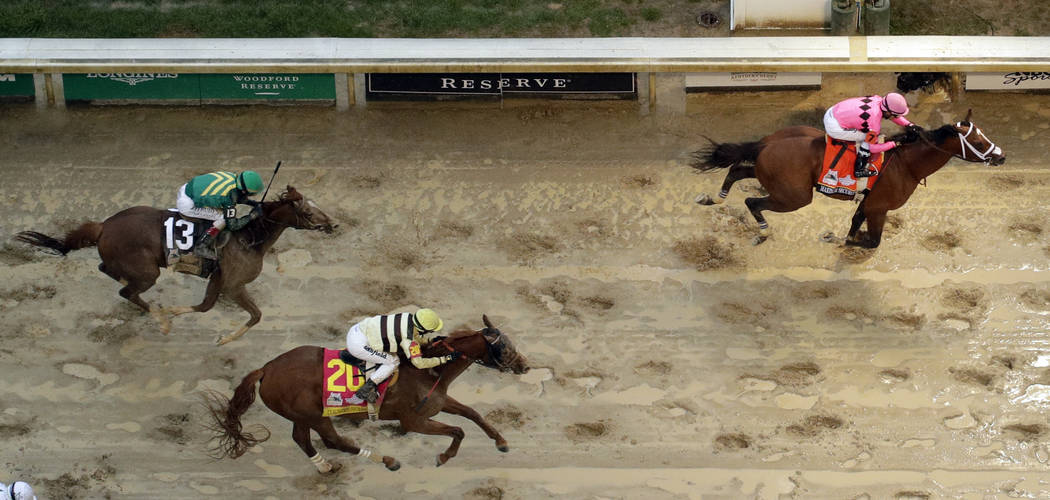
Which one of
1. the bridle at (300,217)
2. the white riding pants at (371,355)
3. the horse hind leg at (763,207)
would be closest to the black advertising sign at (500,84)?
the horse hind leg at (763,207)

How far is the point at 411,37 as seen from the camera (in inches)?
613

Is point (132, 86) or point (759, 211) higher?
point (132, 86)

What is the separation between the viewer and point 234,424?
11422 mm

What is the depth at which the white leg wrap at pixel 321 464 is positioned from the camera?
11992 mm

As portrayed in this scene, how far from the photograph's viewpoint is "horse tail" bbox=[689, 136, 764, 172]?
13391 millimetres

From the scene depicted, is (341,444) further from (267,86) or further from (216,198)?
(267,86)

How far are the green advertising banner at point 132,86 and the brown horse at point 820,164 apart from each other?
588 cm

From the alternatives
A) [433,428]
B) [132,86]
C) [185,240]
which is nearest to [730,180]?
[433,428]

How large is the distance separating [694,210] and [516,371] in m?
4.03

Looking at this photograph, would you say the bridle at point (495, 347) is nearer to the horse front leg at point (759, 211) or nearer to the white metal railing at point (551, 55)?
the horse front leg at point (759, 211)

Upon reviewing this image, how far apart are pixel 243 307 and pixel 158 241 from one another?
108cm

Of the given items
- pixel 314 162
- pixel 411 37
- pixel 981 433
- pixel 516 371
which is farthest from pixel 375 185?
pixel 981 433

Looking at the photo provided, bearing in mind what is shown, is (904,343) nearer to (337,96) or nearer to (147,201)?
(337,96)

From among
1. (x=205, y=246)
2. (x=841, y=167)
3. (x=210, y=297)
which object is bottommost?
(x=210, y=297)
